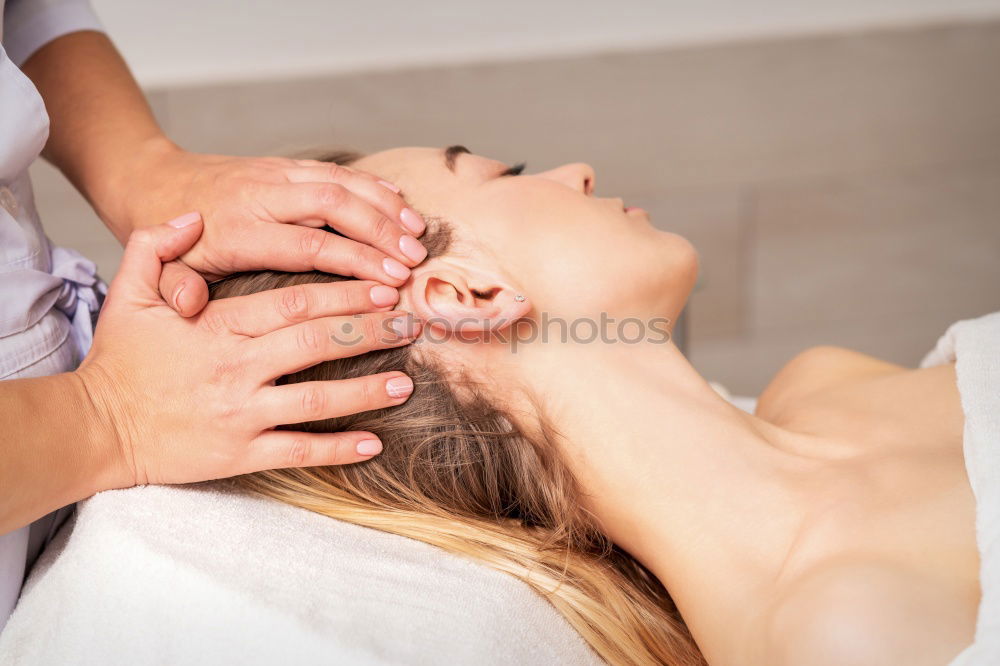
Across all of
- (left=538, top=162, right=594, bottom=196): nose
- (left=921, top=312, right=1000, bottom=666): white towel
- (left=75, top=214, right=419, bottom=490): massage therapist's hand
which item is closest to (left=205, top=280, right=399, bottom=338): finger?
(left=75, top=214, right=419, bottom=490): massage therapist's hand

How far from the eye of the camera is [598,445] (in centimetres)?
99

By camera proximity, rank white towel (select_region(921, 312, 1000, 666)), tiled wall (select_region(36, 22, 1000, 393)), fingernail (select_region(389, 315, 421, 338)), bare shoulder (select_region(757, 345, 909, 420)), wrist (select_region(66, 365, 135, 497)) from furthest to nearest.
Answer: tiled wall (select_region(36, 22, 1000, 393)) → bare shoulder (select_region(757, 345, 909, 420)) → fingernail (select_region(389, 315, 421, 338)) → wrist (select_region(66, 365, 135, 497)) → white towel (select_region(921, 312, 1000, 666))

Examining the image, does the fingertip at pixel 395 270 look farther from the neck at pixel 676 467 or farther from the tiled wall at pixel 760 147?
the tiled wall at pixel 760 147

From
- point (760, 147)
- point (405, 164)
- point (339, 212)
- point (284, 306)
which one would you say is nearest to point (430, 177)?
point (405, 164)

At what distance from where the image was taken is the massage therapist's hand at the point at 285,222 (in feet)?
3.08

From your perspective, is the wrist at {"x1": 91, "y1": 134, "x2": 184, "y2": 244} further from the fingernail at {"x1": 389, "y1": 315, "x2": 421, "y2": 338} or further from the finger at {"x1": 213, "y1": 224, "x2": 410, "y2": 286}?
the fingernail at {"x1": 389, "y1": 315, "x2": 421, "y2": 338}

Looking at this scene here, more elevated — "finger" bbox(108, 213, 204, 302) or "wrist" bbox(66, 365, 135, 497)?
"finger" bbox(108, 213, 204, 302)

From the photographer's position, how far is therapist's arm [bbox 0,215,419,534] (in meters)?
0.85

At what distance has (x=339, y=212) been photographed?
0.95 m

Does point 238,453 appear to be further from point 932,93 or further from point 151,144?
point 932,93

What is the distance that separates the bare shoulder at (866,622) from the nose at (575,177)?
1.80ft

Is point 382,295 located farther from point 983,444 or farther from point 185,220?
point 983,444

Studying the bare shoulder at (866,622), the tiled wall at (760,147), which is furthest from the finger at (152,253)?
the tiled wall at (760,147)

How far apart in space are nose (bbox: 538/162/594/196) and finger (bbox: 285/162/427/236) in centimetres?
21
